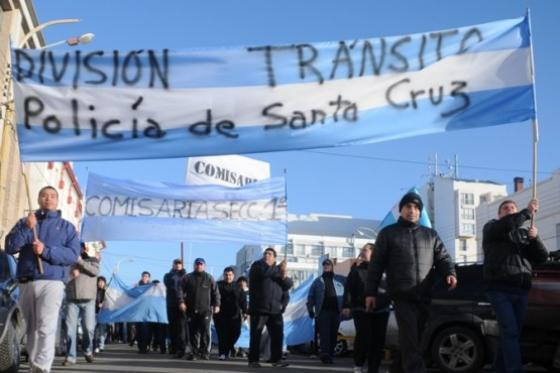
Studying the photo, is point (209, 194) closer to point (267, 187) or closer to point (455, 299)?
point (267, 187)

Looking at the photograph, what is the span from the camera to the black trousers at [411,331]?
7.05 metres

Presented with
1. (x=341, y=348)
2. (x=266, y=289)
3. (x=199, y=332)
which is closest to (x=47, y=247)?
(x=266, y=289)

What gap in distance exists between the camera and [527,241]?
794cm

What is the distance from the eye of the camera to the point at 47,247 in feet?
24.3

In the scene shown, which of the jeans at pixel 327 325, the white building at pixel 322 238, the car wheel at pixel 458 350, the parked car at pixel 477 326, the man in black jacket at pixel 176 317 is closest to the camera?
the parked car at pixel 477 326

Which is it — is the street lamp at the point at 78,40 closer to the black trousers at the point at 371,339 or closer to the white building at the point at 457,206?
the black trousers at the point at 371,339

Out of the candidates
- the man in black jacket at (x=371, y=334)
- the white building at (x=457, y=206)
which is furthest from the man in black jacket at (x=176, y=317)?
the white building at (x=457, y=206)

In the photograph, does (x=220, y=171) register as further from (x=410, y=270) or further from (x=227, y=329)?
(x=410, y=270)

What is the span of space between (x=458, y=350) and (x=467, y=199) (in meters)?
112

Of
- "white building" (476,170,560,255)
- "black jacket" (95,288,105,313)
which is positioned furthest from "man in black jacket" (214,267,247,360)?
"white building" (476,170,560,255)

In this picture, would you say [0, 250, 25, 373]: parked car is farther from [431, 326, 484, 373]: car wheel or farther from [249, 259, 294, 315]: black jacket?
[431, 326, 484, 373]: car wheel

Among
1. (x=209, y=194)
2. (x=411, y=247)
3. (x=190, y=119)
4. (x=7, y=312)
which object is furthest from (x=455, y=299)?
(x=209, y=194)

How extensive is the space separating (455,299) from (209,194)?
24.6 feet

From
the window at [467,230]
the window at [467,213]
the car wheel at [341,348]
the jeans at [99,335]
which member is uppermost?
the window at [467,213]
